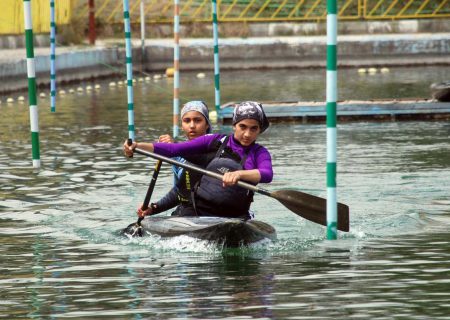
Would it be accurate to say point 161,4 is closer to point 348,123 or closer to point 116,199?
point 348,123

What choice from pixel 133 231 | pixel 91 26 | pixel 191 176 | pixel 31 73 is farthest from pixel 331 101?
pixel 91 26

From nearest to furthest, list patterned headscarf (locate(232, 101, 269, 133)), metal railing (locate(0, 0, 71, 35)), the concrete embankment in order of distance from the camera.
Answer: patterned headscarf (locate(232, 101, 269, 133)) < metal railing (locate(0, 0, 71, 35)) < the concrete embankment

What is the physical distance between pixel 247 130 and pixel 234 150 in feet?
0.78

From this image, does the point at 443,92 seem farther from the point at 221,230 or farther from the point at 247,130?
the point at 221,230

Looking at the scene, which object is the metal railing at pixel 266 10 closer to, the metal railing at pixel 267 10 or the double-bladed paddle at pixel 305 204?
the metal railing at pixel 267 10

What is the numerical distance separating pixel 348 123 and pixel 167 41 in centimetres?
1465

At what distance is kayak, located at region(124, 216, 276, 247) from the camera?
936 centimetres

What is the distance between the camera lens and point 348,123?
774 inches

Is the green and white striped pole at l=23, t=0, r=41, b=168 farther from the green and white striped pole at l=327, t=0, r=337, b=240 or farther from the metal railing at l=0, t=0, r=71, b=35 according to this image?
the metal railing at l=0, t=0, r=71, b=35

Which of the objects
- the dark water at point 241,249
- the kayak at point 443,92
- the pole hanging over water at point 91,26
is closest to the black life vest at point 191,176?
the dark water at point 241,249

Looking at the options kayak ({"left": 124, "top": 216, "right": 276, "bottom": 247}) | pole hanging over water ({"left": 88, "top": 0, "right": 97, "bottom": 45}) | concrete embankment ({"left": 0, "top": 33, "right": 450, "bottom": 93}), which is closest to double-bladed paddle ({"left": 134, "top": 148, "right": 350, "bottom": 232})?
kayak ({"left": 124, "top": 216, "right": 276, "bottom": 247})

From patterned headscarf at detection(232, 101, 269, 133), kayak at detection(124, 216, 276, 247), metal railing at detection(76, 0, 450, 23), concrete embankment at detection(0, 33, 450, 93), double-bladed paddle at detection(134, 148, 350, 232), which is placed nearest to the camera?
kayak at detection(124, 216, 276, 247)

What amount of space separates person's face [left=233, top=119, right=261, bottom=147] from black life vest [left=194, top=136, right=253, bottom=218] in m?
0.12

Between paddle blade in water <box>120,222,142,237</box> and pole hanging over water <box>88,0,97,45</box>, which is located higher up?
pole hanging over water <box>88,0,97,45</box>
